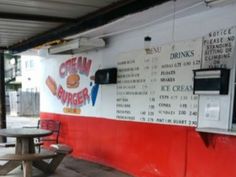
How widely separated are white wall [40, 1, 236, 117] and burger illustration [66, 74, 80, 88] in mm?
515

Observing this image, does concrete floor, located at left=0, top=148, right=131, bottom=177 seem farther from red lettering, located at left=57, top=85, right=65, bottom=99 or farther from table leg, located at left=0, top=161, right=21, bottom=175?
red lettering, located at left=57, top=85, right=65, bottom=99

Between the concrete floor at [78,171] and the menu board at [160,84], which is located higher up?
the menu board at [160,84]

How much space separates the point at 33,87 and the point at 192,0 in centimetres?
2011

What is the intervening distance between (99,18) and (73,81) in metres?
3.45

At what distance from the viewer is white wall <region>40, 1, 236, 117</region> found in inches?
171

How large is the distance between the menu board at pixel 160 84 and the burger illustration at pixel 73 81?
5.35 feet

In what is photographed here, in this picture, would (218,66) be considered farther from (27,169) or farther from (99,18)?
(27,169)

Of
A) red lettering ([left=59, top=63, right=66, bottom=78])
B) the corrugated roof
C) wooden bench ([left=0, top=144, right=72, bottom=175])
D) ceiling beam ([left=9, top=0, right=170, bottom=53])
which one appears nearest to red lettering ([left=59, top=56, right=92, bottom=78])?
red lettering ([left=59, top=63, right=66, bottom=78])

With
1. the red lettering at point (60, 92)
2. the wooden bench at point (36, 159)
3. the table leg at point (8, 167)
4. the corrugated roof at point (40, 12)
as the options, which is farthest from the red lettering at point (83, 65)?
the table leg at point (8, 167)

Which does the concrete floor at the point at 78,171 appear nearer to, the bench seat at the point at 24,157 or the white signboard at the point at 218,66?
the bench seat at the point at 24,157

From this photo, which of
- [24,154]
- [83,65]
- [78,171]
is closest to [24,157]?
[24,154]

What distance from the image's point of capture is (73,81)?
7.71 metres

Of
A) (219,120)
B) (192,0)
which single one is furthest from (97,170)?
(192,0)

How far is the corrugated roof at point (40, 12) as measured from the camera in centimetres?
406
